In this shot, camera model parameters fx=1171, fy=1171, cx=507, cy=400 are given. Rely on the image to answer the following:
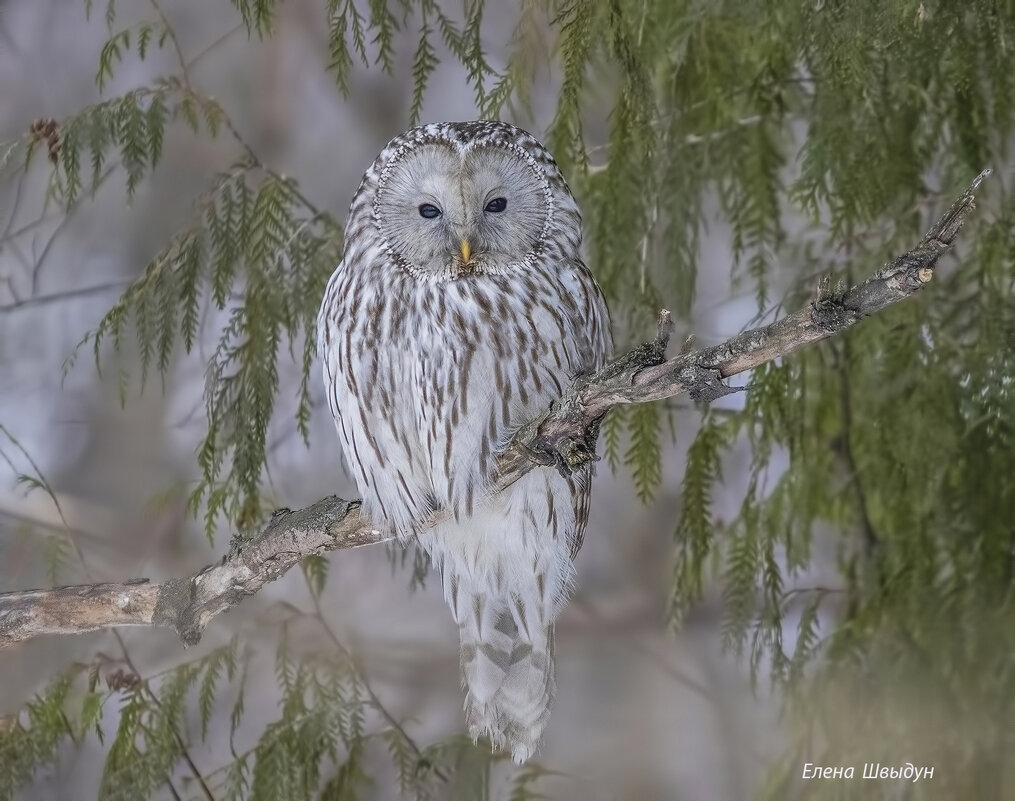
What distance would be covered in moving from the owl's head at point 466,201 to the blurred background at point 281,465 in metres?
1.58

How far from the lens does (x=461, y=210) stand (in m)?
2.29

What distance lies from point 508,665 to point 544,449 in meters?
0.94

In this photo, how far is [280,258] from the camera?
2.79 m

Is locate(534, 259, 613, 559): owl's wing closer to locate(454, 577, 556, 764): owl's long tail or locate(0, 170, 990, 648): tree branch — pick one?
locate(0, 170, 990, 648): tree branch

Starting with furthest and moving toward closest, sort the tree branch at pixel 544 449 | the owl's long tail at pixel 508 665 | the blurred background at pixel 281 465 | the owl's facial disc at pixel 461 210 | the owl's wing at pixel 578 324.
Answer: the blurred background at pixel 281 465 → the owl's long tail at pixel 508 665 → the owl's wing at pixel 578 324 → the owl's facial disc at pixel 461 210 → the tree branch at pixel 544 449

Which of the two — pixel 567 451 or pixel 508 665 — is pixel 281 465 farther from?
pixel 567 451

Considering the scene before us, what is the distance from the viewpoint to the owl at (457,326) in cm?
235

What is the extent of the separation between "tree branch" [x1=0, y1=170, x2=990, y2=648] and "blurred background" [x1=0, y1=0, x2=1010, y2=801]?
1.20 m

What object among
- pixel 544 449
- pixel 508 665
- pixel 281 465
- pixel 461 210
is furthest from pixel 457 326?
pixel 281 465

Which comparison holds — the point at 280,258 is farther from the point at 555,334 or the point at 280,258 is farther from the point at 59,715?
the point at 59,715

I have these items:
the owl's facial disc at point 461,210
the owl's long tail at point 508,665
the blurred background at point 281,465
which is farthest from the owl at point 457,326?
the blurred background at point 281,465

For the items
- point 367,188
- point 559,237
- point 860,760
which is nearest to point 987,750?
point 860,760

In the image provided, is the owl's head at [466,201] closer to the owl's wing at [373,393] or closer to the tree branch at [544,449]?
the owl's wing at [373,393]

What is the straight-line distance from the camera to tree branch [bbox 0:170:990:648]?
152 cm
